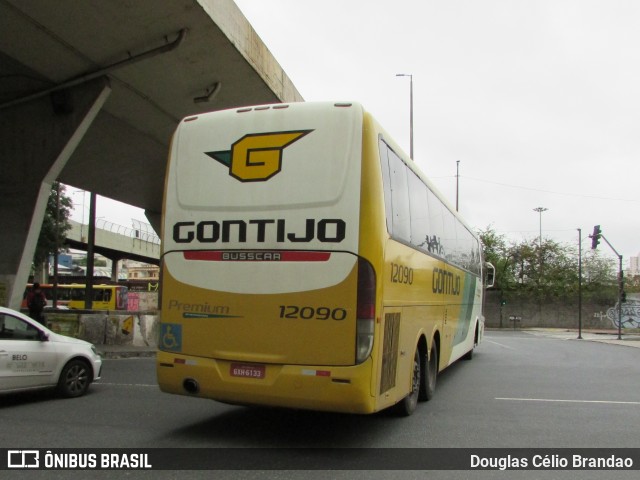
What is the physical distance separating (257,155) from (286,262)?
126 centimetres

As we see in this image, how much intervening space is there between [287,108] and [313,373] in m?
2.87

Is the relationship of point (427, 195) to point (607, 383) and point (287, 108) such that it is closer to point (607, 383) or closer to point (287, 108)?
point (287, 108)

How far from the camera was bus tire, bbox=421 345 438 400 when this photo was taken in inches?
344

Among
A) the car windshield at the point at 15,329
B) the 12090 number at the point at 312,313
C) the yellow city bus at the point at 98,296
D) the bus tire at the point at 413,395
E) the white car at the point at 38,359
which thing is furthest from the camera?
the yellow city bus at the point at 98,296

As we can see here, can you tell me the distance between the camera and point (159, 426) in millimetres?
→ 7082

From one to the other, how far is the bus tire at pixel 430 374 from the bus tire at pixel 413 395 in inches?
15.9

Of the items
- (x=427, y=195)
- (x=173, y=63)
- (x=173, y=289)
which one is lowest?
(x=173, y=289)

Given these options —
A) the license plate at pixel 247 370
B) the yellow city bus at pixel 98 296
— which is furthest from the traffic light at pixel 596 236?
the yellow city bus at pixel 98 296

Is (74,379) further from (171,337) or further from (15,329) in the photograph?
(171,337)

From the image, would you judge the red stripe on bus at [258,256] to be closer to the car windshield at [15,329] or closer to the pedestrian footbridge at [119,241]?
the car windshield at [15,329]

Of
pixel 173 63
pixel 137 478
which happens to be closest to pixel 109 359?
pixel 173 63

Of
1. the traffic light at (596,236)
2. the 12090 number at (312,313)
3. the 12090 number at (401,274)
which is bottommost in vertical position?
the 12090 number at (312,313)

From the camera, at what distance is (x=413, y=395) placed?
797 centimetres

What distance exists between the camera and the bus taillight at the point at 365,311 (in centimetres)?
570
